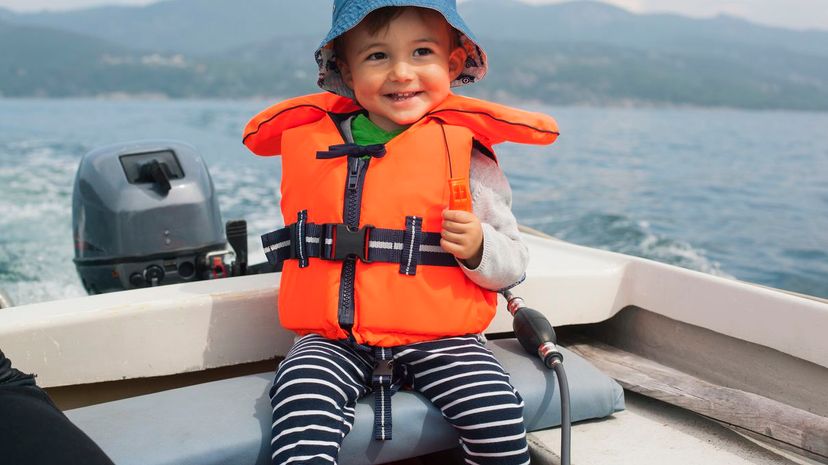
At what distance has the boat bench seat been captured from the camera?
1.33 meters

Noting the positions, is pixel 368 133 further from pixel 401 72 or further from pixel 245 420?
pixel 245 420

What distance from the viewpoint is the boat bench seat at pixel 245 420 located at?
1335mm

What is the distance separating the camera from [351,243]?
152 cm

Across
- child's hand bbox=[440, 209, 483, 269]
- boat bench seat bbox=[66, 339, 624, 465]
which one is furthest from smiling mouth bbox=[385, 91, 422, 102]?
boat bench seat bbox=[66, 339, 624, 465]

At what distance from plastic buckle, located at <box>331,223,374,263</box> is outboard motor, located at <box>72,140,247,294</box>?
990 millimetres

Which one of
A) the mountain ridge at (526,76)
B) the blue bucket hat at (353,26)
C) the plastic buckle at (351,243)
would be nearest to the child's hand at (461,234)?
the plastic buckle at (351,243)

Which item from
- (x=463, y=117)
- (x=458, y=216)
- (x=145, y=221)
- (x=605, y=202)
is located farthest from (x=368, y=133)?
(x=605, y=202)

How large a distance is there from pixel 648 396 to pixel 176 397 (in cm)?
119

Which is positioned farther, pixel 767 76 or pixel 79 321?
pixel 767 76

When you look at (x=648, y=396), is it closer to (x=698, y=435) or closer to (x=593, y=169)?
(x=698, y=435)

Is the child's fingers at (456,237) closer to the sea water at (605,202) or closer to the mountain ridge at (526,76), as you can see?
the sea water at (605,202)

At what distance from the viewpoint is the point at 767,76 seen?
310ft

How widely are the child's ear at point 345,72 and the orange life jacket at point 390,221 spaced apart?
13 cm

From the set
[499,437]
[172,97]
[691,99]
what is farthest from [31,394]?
[691,99]
